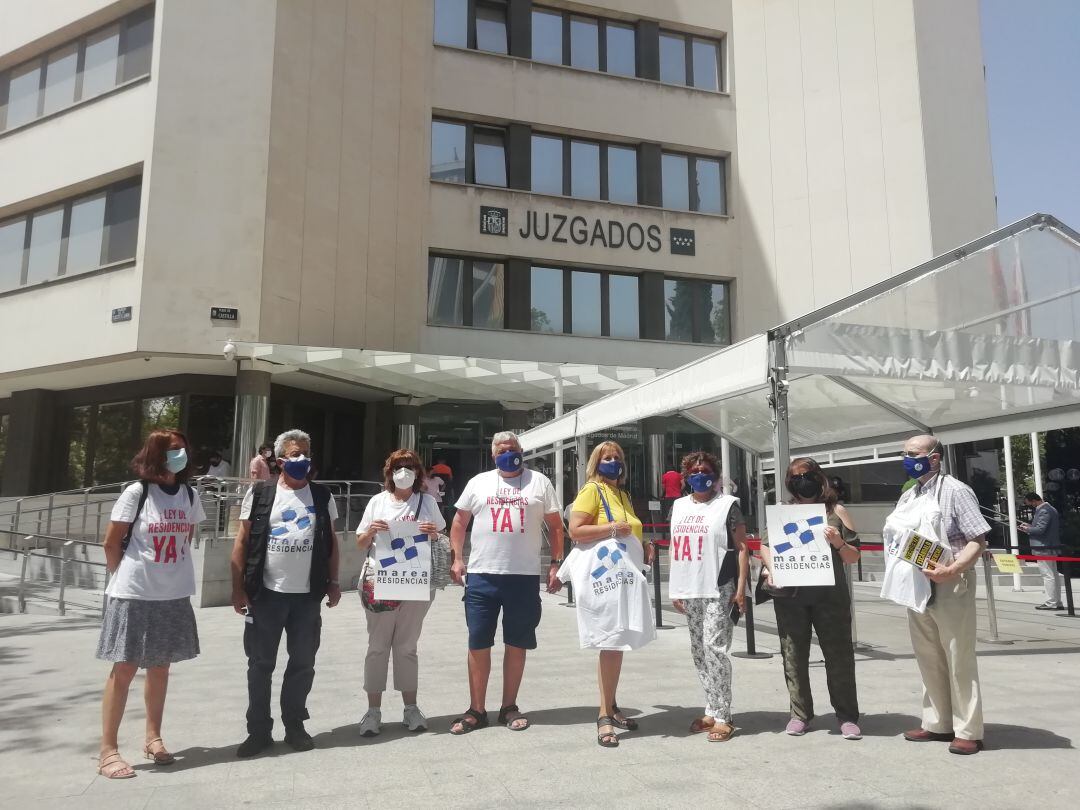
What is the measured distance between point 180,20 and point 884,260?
17368mm

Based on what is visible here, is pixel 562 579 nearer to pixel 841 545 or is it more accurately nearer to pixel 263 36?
pixel 841 545

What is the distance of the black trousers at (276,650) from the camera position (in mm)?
4750

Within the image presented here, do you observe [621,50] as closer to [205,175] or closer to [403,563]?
[205,175]

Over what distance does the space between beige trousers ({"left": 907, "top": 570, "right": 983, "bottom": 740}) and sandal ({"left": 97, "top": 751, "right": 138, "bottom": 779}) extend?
451 cm

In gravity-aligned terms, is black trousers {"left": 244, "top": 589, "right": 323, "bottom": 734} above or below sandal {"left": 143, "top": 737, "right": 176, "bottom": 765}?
above

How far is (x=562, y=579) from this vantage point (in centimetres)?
525

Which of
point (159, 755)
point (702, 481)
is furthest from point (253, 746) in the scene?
point (702, 481)

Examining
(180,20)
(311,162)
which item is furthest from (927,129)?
(180,20)

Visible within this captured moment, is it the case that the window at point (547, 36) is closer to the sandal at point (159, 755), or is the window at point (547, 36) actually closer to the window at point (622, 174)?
the window at point (622, 174)

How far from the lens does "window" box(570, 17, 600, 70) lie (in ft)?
74.4

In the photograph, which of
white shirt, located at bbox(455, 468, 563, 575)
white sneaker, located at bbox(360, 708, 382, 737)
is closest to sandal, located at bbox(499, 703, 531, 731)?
white sneaker, located at bbox(360, 708, 382, 737)

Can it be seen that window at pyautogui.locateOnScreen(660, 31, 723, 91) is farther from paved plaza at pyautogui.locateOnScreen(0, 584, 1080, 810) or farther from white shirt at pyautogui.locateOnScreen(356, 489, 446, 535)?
white shirt at pyautogui.locateOnScreen(356, 489, 446, 535)

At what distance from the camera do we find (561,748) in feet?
15.7

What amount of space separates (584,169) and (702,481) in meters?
18.5
